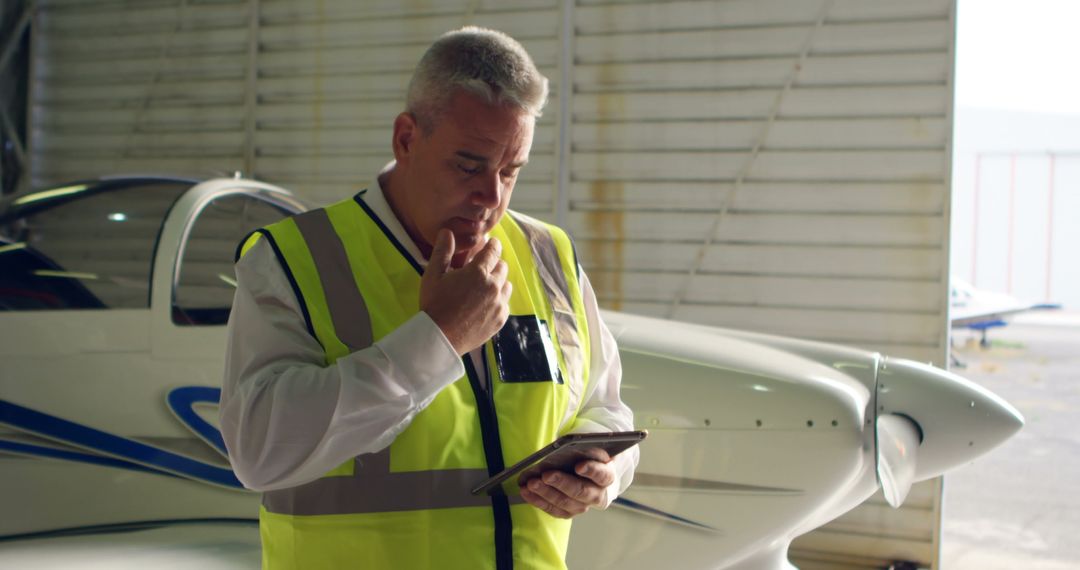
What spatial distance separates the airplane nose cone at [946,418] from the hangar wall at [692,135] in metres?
2.38

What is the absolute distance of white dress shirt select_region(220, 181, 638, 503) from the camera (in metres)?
1.04

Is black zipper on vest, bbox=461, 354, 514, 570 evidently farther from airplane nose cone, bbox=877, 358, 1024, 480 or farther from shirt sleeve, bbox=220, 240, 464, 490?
airplane nose cone, bbox=877, 358, 1024, 480

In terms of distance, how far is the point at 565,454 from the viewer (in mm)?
1172

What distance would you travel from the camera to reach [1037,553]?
528cm

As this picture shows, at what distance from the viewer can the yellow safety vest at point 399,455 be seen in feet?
3.75

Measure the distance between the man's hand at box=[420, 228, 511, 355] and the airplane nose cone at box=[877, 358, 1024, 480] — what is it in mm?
1764

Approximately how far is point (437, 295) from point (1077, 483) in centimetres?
787

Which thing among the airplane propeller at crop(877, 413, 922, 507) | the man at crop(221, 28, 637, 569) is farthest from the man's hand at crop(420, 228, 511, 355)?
the airplane propeller at crop(877, 413, 922, 507)

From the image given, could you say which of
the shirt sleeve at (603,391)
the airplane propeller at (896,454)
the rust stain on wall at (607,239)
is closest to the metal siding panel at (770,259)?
the rust stain on wall at (607,239)

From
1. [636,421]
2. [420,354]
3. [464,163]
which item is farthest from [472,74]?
[636,421]

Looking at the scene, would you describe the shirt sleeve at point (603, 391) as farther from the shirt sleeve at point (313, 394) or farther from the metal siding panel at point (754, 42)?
the metal siding panel at point (754, 42)

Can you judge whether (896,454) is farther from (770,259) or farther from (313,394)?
(770,259)

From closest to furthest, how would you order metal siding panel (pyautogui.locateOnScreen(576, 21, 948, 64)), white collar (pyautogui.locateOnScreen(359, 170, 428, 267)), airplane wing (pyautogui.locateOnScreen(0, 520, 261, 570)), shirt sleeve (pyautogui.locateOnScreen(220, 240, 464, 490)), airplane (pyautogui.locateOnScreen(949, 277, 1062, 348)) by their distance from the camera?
shirt sleeve (pyautogui.locateOnScreen(220, 240, 464, 490)) → white collar (pyautogui.locateOnScreen(359, 170, 428, 267)) → airplane wing (pyautogui.locateOnScreen(0, 520, 261, 570)) → metal siding panel (pyautogui.locateOnScreen(576, 21, 948, 64)) → airplane (pyautogui.locateOnScreen(949, 277, 1062, 348))

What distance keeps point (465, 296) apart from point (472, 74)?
0.98ft
